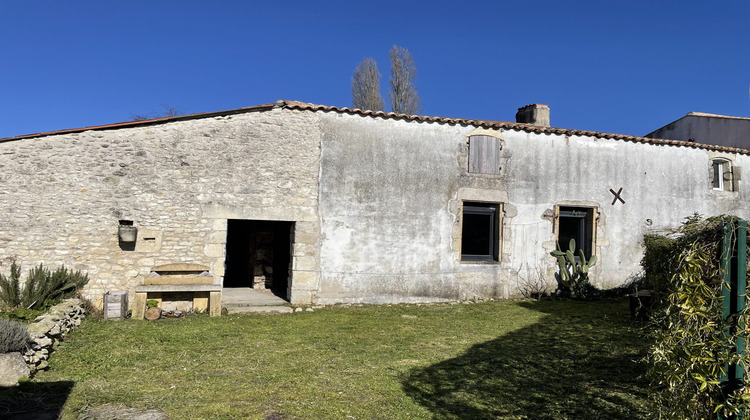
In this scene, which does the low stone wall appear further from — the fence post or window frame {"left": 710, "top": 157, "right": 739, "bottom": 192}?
window frame {"left": 710, "top": 157, "right": 739, "bottom": 192}

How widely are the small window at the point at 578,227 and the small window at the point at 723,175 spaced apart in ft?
11.3

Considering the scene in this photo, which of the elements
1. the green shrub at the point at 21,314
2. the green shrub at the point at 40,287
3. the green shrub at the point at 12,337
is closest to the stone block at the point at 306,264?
the green shrub at the point at 40,287

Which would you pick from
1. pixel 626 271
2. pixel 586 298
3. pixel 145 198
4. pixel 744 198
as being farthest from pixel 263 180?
pixel 744 198

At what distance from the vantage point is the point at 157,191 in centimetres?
753

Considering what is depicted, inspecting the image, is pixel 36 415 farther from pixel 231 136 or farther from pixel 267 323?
pixel 231 136

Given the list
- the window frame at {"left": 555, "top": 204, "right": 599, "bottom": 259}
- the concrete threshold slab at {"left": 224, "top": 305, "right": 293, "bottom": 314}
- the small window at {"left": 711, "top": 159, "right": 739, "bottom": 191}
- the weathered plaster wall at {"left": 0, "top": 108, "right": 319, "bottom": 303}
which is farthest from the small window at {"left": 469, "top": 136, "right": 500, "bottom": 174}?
the small window at {"left": 711, "top": 159, "right": 739, "bottom": 191}

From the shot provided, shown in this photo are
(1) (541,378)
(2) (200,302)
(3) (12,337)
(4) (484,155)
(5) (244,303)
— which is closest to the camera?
(3) (12,337)

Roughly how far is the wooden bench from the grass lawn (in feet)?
1.12

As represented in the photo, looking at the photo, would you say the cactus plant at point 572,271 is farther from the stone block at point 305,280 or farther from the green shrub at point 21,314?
the green shrub at point 21,314

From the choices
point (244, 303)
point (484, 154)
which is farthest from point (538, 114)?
point (244, 303)

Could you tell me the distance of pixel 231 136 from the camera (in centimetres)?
791

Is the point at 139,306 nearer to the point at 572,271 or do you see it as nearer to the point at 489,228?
the point at 489,228

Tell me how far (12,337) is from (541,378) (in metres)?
4.79

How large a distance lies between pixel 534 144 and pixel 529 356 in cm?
546
